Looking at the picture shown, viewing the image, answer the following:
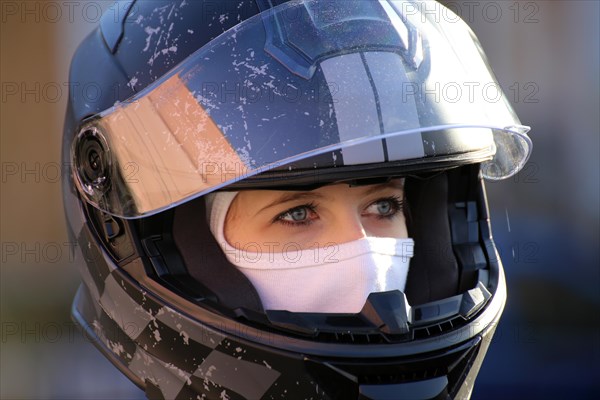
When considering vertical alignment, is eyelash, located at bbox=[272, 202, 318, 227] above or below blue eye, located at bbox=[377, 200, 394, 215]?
above

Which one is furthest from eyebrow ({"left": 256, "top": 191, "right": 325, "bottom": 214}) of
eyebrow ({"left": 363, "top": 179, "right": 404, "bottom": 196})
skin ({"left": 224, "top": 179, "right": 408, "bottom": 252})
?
eyebrow ({"left": 363, "top": 179, "right": 404, "bottom": 196})

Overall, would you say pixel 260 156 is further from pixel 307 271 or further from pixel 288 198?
pixel 307 271

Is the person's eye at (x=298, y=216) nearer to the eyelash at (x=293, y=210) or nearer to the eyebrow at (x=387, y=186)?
the eyelash at (x=293, y=210)

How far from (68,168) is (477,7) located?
4.09m

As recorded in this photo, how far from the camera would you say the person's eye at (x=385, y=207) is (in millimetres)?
1875

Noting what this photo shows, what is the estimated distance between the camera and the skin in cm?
176

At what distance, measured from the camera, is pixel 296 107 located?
159 cm

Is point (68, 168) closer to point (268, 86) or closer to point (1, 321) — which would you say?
point (268, 86)

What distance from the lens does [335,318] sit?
1.66 m

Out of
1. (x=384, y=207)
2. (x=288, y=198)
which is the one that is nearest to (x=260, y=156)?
(x=288, y=198)

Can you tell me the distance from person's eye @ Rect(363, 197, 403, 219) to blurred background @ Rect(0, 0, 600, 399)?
2124mm

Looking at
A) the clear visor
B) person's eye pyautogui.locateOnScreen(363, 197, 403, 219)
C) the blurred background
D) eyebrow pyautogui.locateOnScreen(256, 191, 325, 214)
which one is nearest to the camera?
the clear visor

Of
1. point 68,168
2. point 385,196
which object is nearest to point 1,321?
point 68,168

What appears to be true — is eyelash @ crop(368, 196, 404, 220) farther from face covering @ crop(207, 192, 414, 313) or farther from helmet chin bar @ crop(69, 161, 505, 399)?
helmet chin bar @ crop(69, 161, 505, 399)
